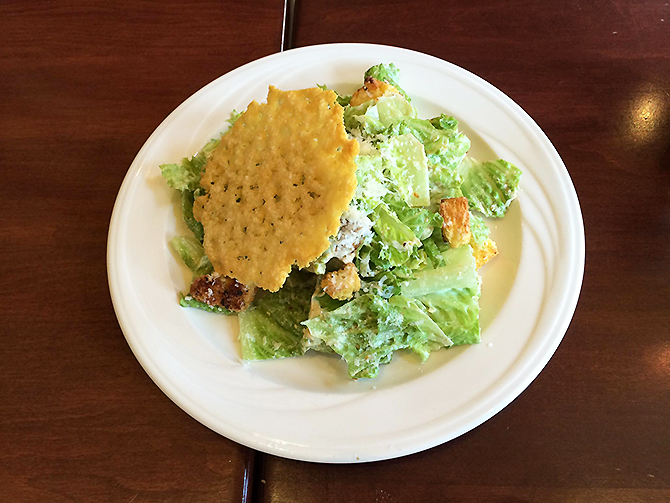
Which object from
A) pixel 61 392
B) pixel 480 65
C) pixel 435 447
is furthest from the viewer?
pixel 480 65

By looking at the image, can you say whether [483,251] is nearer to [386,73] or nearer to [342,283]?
[342,283]

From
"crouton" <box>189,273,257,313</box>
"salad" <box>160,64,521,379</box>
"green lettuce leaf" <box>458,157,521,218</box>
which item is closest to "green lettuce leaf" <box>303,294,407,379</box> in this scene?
"salad" <box>160,64,521,379</box>

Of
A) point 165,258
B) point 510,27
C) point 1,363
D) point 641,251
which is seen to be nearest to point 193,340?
point 165,258

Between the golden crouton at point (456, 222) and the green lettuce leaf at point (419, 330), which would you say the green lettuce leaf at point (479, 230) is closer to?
the golden crouton at point (456, 222)

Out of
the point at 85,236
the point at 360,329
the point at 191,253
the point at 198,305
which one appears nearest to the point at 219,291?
the point at 198,305

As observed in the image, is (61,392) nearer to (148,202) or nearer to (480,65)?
(148,202)

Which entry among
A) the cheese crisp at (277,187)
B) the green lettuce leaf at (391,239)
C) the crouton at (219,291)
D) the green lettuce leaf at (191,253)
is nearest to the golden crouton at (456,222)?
the green lettuce leaf at (391,239)

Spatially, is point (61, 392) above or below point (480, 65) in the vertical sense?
below
